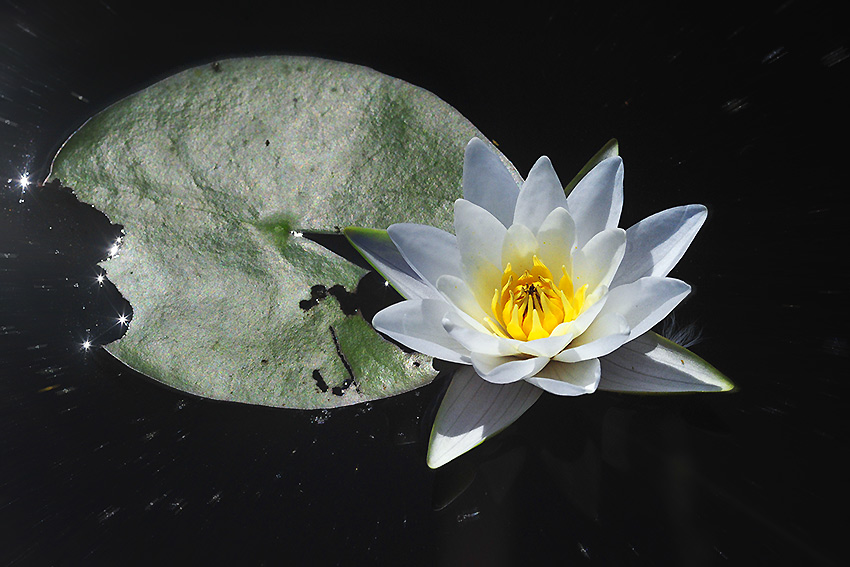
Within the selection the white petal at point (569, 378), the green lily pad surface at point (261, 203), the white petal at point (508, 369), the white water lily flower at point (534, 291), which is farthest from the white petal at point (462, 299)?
the green lily pad surface at point (261, 203)

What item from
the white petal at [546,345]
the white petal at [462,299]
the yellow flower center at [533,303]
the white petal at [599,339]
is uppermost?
the white petal at [462,299]

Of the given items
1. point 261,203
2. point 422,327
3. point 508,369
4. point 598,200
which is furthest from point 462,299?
point 261,203

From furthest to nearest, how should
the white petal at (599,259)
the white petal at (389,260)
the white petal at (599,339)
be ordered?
the white petal at (389,260), the white petal at (599,259), the white petal at (599,339)

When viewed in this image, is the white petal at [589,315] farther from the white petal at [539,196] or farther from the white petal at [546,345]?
the white petal at [539,196]

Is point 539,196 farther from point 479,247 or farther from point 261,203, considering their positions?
point 261,203

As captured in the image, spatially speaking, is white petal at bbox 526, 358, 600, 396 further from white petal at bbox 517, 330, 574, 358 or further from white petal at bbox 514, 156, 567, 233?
white petal at bbox 514, 156, 567, 233

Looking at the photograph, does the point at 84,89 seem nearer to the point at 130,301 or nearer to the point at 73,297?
the point at 73,297

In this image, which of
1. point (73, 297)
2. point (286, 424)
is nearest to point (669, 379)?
point (286, 424)
